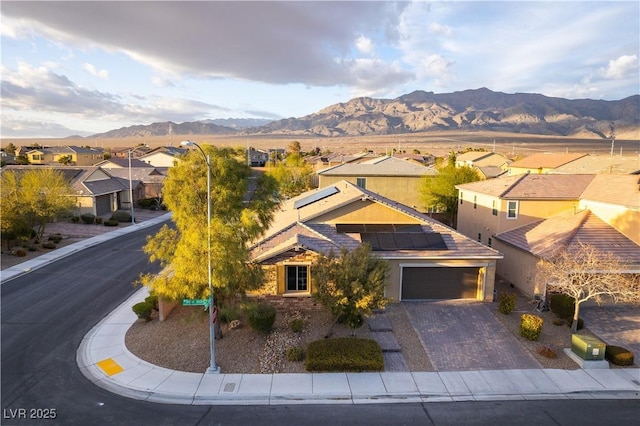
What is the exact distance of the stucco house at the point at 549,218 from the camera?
23.6 m

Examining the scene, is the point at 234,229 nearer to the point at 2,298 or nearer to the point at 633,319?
the point at 2,298

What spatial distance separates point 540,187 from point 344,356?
69.6ft

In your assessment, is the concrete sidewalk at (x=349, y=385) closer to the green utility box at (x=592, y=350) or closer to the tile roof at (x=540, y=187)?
the green utility box at (x=592, y=350)

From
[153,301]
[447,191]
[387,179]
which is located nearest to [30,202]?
[153,301]

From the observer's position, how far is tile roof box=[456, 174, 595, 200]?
2822cm

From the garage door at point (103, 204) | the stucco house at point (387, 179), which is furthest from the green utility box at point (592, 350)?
the garage door at point (103, 204)

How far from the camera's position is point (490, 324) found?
20.7 meters

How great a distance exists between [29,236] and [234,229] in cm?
2791

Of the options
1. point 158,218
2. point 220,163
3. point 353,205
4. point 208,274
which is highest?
point 220,163

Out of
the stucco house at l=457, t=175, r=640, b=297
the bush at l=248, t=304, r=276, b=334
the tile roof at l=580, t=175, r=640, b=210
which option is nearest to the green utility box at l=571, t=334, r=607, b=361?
the stucco house at l=457, t=175, r=640, b=297

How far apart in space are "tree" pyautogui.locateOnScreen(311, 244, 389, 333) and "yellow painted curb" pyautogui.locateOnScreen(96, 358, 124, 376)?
8647mm

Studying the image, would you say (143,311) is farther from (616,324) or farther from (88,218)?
(88,218)

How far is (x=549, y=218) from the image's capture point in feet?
92.1

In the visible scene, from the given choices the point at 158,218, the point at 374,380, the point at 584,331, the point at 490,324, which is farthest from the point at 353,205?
the point at 158,218
